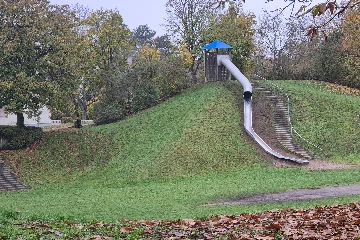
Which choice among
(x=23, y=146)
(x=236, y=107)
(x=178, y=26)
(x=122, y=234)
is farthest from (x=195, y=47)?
(x=122, y=234)

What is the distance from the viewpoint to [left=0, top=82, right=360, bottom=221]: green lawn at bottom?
21.1 meters

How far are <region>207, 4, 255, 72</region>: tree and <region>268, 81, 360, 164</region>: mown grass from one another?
22.2 feet

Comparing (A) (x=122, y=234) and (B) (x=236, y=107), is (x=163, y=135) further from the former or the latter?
(A) (x=122, y=234)

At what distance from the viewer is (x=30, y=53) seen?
34.5 metres

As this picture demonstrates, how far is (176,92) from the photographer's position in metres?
47.7

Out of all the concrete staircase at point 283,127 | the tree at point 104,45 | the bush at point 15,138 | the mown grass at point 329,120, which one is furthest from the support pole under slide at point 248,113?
the bush at point 15,138

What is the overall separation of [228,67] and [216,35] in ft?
24.9

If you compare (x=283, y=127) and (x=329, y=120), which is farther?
(x=329, y=120)

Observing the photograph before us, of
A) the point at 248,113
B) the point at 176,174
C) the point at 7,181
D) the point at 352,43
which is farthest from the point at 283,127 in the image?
the point at 7,181

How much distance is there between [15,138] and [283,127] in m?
17.8

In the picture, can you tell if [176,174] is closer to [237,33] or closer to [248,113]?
[248,113]

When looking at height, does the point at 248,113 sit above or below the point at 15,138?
above

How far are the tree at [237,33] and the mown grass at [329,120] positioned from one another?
22.2 ft

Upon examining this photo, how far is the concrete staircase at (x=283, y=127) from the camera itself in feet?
114
